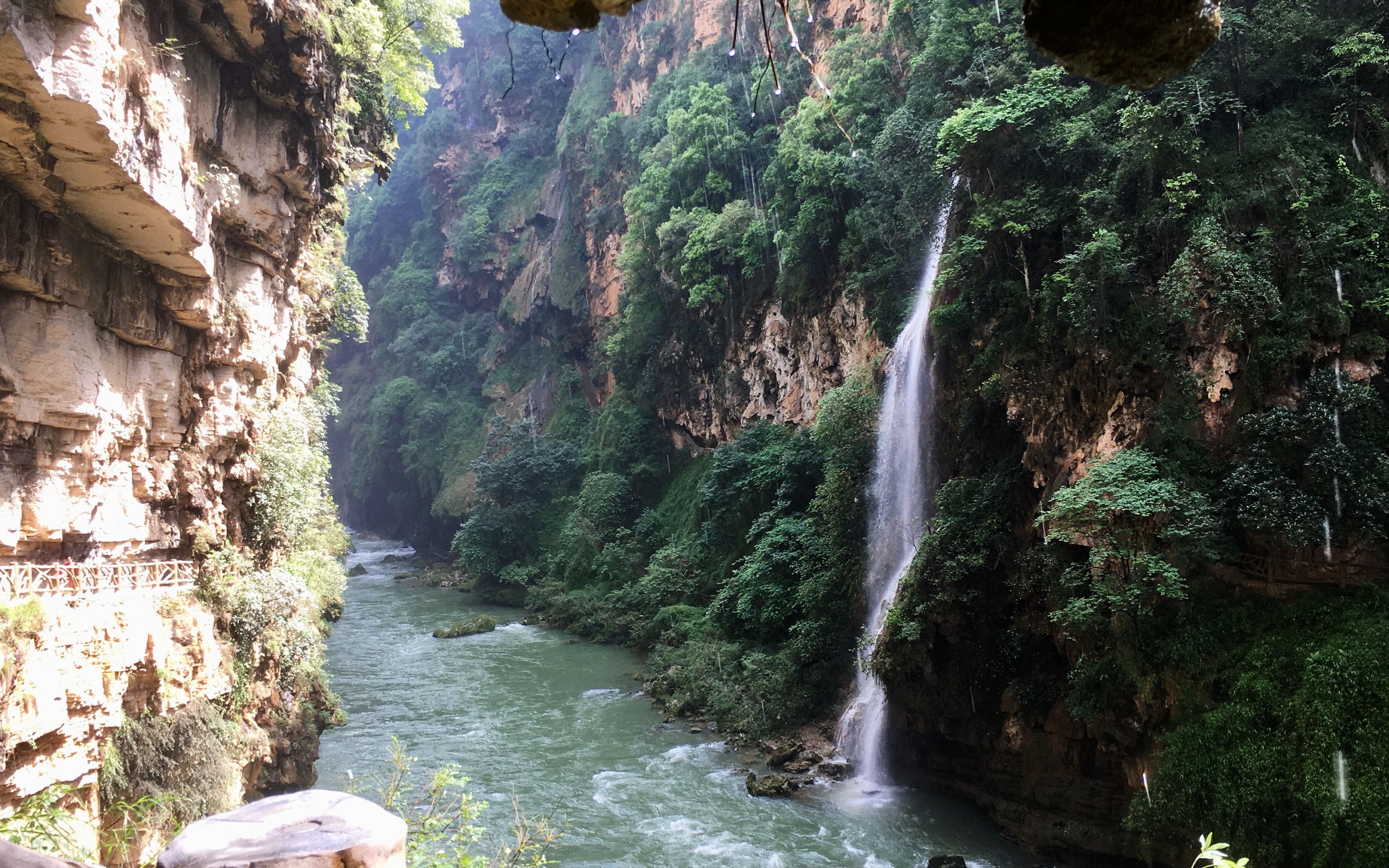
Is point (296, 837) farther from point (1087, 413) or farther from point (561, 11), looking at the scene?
point (1087, 413)

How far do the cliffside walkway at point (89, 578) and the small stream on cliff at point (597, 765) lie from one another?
471 centimetres

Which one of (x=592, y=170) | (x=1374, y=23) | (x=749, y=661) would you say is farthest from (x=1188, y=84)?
(x=592, y=170)

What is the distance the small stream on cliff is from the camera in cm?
1213

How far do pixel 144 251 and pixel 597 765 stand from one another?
11.2 meters

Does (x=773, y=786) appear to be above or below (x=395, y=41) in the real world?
below

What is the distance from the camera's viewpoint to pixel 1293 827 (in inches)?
315

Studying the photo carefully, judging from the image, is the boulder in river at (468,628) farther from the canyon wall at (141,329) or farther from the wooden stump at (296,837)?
the wooden stump at (296,837)

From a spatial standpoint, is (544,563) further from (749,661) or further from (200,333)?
(200,333)

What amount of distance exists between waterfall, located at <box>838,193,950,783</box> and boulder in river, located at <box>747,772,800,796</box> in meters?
1.30

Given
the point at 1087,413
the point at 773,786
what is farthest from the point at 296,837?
the point at 773,786

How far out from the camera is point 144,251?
35.6 feet

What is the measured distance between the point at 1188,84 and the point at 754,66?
61.2 feet

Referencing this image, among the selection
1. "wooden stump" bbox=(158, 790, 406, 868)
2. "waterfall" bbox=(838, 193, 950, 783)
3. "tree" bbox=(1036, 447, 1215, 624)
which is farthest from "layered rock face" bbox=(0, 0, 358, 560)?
"tree" bbox=(1036, 447, 1215, 624)

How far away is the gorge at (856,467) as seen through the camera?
8648 mm
